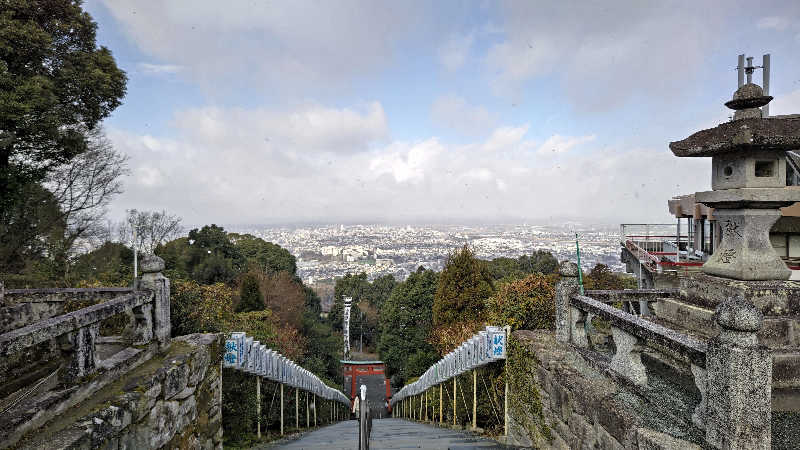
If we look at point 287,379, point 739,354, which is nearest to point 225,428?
point 287,379

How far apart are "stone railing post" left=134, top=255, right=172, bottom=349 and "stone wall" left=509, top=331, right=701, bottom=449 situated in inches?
176

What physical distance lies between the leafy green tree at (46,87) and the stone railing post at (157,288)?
9.47m

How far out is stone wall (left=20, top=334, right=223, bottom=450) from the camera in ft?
9.24

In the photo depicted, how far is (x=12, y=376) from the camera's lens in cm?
423

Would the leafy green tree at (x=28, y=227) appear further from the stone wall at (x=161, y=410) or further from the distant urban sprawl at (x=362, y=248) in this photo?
the distant urban sprawl at (x=362, y=248)

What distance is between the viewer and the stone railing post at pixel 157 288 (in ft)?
14.3

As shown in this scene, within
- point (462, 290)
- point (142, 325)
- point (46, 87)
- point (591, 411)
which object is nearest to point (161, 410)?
point (142, 325)

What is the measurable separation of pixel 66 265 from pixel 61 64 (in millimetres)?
6553

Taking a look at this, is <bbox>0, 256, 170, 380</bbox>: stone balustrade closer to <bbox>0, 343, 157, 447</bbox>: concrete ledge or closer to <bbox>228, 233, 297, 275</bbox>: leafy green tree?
<bbox>0, 343, 157, 447</bbox>: concrete ledge

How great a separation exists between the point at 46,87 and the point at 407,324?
22001 millimetres

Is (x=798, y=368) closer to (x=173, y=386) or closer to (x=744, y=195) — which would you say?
(x=744, y=195)

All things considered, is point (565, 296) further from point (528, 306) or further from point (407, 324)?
point (407, 324)

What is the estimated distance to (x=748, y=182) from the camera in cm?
454

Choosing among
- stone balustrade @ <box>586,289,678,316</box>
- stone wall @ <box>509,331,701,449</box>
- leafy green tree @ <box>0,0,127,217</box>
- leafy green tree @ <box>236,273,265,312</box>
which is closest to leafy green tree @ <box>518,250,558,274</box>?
leafy green tree @ <box>236,273,265,312</box>
